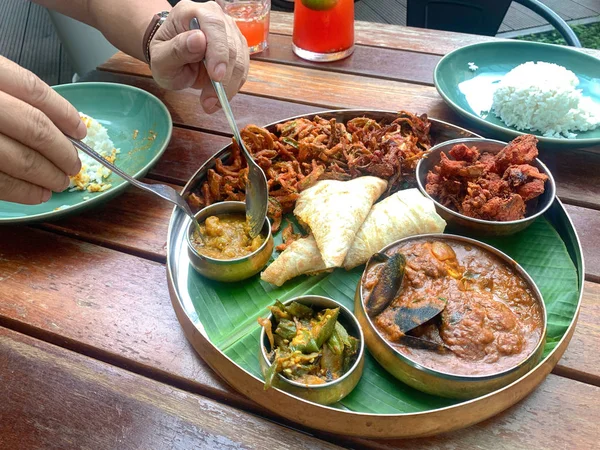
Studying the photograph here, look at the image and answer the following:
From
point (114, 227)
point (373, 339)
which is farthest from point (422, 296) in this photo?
point (114, 227)

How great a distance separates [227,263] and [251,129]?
693 mm

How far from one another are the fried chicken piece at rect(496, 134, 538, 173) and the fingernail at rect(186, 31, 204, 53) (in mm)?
1156

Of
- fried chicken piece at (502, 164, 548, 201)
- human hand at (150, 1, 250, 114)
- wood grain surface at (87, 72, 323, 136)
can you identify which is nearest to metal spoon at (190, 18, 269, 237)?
human hand at (150, 1, 250, 114)

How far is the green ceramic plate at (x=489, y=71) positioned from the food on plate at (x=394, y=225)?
584mm

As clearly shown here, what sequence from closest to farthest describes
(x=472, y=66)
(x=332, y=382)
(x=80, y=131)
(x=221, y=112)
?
(x=332, y=382), (x=80, y=131), (x=221, y=112), (x=472, y=66)

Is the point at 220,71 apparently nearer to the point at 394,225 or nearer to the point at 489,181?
the point at 394,225

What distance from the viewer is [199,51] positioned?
1.75m

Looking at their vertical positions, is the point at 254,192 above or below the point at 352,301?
above

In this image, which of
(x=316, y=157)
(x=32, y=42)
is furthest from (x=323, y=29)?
(x=32, y=42)

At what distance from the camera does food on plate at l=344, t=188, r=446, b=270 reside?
160 cm

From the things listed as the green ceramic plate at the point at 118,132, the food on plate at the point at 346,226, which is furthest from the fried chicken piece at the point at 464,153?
the green ceramic plate at the point at 118,132

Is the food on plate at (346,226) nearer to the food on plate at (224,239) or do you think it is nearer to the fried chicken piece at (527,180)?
the food on plate at (224,239)

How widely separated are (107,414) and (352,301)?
0.75 m

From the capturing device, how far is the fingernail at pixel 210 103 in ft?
6.64
